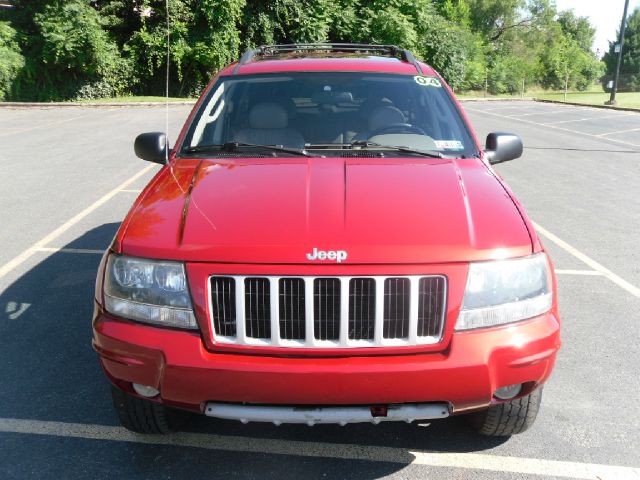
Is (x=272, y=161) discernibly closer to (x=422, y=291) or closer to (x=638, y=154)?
(x=422, y=291)

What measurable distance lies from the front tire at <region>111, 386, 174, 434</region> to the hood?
2.35 feet

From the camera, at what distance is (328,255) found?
8.17 ft

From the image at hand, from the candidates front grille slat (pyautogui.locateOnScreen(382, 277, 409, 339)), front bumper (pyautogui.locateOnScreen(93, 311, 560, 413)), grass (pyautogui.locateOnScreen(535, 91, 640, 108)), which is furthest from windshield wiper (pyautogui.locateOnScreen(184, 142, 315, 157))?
grass (pyautogui.locateOnScreen(535, 91, 640, 108))

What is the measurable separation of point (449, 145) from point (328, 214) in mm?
1325

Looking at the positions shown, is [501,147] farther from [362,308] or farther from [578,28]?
[578,28]

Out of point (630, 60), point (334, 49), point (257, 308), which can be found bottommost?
point (257, 308)

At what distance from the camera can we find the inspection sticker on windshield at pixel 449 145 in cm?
370

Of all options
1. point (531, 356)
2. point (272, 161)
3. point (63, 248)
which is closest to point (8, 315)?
point (63, 248)

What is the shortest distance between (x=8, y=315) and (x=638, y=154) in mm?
13215

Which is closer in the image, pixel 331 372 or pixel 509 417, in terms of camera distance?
pixel 331 372

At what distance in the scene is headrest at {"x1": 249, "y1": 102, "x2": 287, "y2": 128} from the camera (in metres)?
3.98

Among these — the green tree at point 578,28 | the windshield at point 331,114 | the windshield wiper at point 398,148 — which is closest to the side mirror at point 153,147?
the windshield at point 331,114

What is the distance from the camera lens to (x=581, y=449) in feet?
10.0

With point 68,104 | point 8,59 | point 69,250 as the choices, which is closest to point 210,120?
point 69,250
